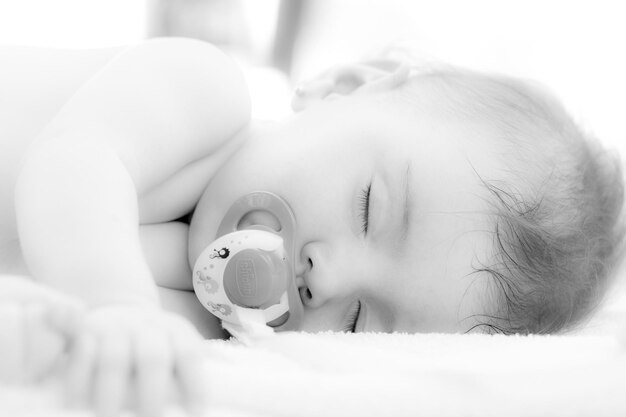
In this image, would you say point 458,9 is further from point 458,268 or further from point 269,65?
point 458,268

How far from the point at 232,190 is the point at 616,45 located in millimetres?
1329

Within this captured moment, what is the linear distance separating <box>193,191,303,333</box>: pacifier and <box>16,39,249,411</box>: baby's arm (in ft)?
0.43

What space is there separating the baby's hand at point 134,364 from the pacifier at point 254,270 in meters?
0.47

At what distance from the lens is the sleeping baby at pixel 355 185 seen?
104cm

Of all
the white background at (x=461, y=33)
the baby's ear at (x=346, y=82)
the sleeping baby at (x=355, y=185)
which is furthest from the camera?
the white background at (x=461, y=33)

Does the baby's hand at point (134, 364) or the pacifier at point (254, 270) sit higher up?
the baby's hand at point (134, 364)

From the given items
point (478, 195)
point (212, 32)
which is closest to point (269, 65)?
point (212, 32)

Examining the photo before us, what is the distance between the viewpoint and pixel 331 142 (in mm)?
1158

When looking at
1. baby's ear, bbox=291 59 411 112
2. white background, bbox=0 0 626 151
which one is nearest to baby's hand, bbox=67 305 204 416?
baby's ear, bbox=291 59 411 112

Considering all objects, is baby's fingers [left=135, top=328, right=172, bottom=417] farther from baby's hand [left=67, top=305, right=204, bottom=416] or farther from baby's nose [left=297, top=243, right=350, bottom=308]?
baby's nose [left=297, top=243, right=350, bottom=308]

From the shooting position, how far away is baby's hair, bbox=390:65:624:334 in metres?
1.10

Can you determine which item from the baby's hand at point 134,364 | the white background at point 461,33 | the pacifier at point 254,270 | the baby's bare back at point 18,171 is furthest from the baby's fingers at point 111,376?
the white background at point 461,33

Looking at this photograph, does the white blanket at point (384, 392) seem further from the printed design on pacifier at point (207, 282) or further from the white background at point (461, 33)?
the white background at point (461, 33)

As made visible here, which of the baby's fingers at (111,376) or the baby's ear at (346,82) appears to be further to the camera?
the baby's ear at (346,82)
